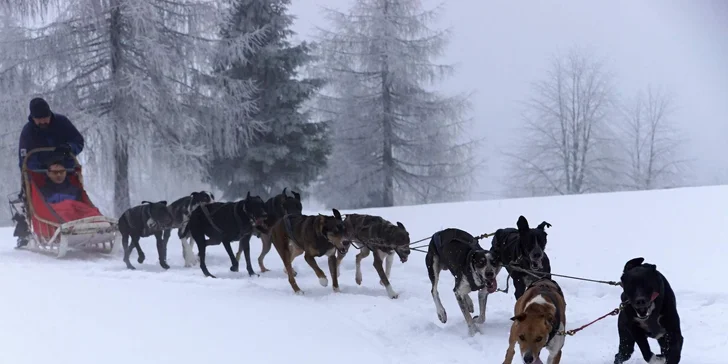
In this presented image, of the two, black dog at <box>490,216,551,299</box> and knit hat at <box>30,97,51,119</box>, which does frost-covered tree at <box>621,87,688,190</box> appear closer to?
black dog at <box>490,216,551,299</box>

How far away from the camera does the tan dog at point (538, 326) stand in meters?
3.99

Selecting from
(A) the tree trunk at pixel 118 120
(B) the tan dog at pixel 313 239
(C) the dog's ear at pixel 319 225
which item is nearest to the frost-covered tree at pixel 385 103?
(A) the tree trunk at pixel 118 120

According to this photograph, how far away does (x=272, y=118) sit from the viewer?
59.4 ft

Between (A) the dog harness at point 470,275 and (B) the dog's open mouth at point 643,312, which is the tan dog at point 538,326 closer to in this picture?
(B) the dog's open mouth at point 643,312

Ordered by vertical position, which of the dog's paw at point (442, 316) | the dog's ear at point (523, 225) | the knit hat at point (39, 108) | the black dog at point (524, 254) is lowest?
the dog's paw at point (442, 316)

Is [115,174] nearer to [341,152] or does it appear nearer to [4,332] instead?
[341,152]

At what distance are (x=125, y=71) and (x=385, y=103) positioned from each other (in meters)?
9.21

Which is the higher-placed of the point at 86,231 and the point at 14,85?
the point at 14,85

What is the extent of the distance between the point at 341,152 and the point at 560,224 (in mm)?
12192

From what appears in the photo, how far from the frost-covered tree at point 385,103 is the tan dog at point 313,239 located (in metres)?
12.9

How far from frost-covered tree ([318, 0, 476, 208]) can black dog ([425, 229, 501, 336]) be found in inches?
564

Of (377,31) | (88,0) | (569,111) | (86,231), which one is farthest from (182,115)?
(569,111)

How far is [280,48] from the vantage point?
18656 mm

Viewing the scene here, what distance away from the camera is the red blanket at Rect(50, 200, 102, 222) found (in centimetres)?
962
